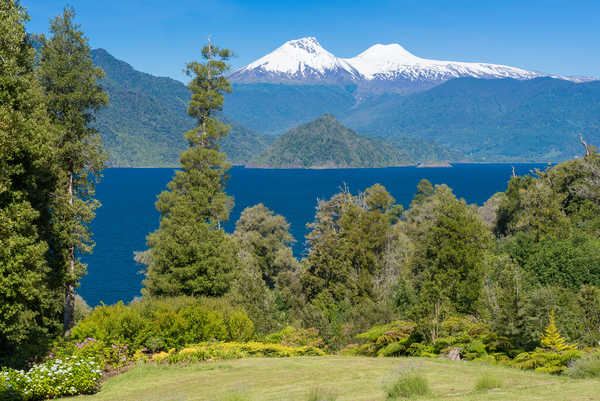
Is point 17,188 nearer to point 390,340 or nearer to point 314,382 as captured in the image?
point 314,382

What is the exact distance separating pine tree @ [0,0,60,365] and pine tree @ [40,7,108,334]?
14.4ft

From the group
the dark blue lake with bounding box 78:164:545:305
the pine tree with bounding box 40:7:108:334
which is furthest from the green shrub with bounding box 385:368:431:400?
the dark blue lake with bounding box 78:164:545:305

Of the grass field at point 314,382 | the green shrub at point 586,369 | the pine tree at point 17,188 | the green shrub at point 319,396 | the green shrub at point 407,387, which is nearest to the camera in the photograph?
the green shrub at point 319,396

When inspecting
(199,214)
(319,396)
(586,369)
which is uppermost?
(199,214)

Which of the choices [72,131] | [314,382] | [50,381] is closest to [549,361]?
[314,382]

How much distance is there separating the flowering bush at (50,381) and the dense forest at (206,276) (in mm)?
38

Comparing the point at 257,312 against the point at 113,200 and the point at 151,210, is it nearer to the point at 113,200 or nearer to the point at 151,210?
the point at 151,210

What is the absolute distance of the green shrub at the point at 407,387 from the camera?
27.7ft

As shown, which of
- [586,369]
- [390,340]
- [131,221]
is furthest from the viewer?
Answer: [131,221]

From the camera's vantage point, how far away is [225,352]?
15.3 metres

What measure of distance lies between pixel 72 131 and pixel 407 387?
17.8 meters

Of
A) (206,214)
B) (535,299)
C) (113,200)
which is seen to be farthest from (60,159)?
(113,200)

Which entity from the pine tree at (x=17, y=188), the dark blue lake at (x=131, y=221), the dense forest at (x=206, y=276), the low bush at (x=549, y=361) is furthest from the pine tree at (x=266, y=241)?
the low bush at (x=549, y=361)

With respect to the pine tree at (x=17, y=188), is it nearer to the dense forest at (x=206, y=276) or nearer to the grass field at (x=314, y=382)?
the dense forest at (x=206, y=276)
